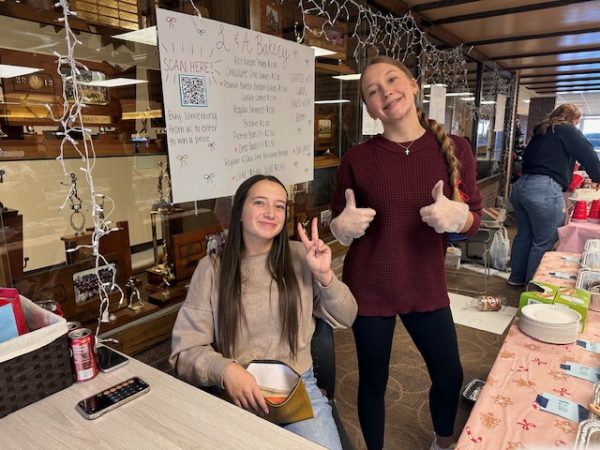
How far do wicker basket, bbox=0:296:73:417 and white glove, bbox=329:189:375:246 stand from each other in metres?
0.79

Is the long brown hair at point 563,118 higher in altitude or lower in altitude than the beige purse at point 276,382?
higher

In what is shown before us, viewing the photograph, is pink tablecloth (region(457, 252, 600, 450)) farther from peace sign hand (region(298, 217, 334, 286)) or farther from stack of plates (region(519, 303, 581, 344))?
peace sign hand (region(298, 217, 334, 286))

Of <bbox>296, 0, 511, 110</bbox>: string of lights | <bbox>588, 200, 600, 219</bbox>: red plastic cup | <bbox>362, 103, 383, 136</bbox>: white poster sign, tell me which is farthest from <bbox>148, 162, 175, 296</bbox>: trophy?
<bbox>588, 200, 600, 219</bbox>: red plastic cup

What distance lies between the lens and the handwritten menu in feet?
4.65

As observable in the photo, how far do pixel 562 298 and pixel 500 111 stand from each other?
5356 millimetres

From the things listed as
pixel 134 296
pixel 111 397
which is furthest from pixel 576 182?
pixel 111 397

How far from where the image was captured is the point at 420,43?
3.26 meters

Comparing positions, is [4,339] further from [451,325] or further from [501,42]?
[501,42]

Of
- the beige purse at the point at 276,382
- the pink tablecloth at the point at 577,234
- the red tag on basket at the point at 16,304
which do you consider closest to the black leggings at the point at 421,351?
the beige purse at the point at 276,382

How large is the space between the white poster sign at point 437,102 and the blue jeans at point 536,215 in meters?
0.97

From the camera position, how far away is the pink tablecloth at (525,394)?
2.62 feet

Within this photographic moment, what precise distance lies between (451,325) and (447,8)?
2.60 m

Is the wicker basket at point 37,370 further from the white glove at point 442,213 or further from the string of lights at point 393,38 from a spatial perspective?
the string of lights at point 393,38

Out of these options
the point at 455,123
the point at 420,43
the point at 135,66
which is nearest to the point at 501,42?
the point at 455,123
